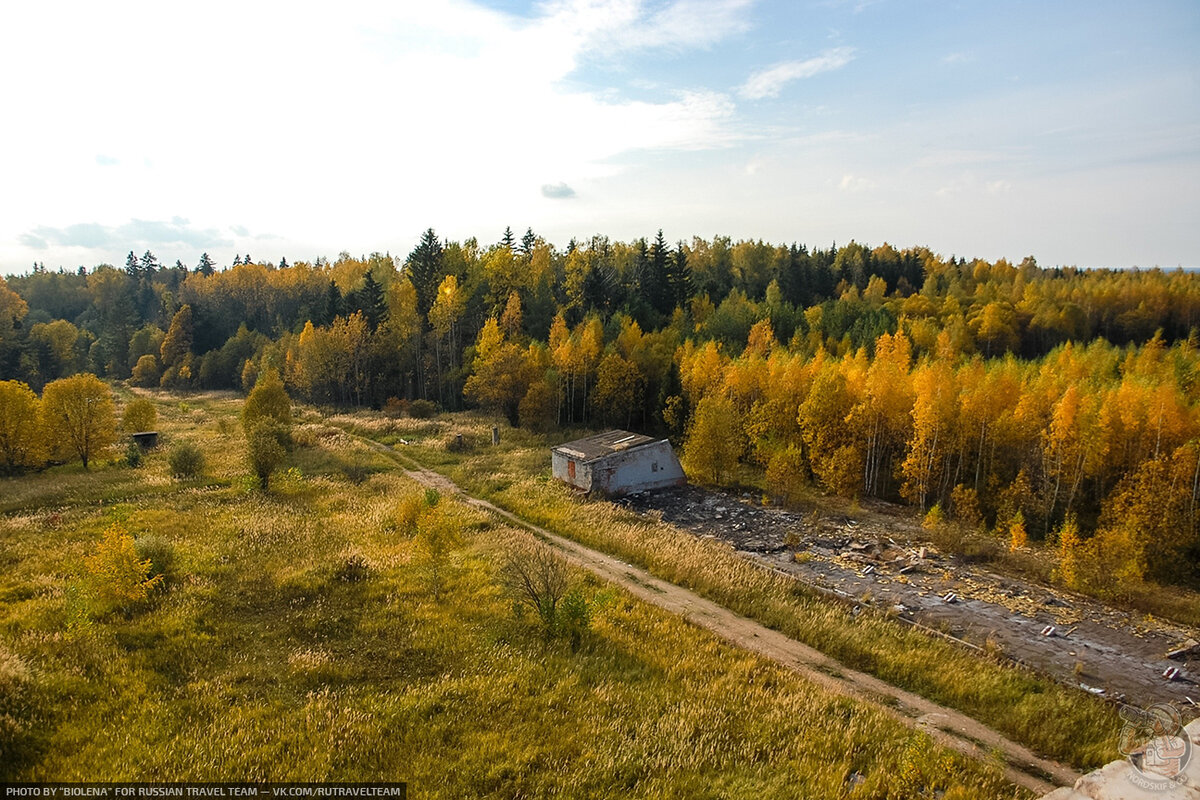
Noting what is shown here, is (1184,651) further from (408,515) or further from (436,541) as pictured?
(408,515)

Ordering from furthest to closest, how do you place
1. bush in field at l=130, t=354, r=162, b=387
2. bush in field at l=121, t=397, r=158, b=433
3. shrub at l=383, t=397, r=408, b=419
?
1. bush in field at l=130, t=354, r=162, b=387
2. shrub at l=383, t=397, r=408, b=419
3. bush in field at l=121, t=397, r=158, b=433

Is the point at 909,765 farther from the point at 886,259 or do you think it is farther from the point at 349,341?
the point at 886,259

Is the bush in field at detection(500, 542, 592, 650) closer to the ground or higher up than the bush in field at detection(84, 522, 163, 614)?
closer to the ground

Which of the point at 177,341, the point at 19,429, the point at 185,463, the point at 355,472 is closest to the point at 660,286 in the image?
the point at 355,472

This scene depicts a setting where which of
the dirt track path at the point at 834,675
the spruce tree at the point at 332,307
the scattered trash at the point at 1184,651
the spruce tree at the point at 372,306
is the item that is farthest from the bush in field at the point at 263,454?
the scattered trash at the point at 1184,651

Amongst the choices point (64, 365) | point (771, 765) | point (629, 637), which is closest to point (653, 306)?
point (629, 637)

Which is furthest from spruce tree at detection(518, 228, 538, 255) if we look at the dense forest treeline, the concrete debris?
the concrete debris

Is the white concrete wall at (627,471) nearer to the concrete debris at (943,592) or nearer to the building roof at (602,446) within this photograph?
the building roof at (602,446)

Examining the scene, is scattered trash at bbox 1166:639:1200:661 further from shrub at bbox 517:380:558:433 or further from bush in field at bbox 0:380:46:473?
bush in field at bbox 0:380:46:473
